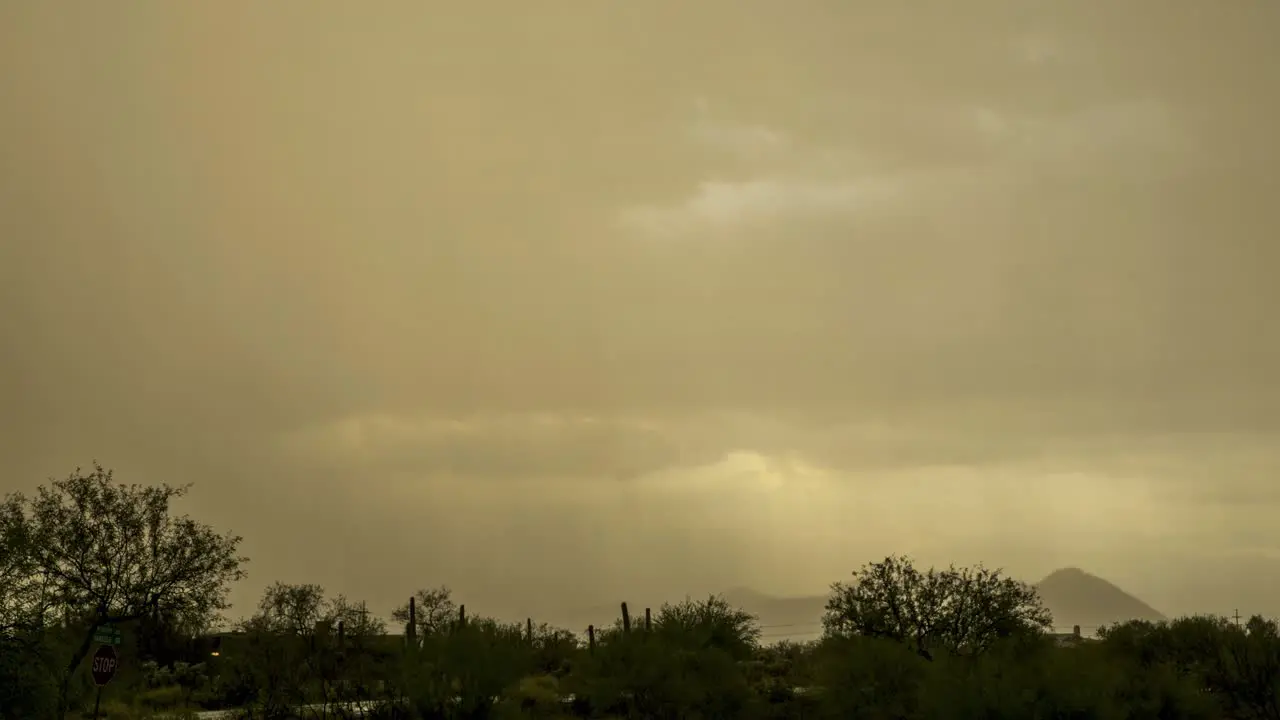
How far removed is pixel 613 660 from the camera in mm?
34625

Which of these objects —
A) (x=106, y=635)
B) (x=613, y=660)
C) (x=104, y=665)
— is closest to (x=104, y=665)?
(x=104, y=665)

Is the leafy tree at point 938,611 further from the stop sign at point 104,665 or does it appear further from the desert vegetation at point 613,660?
the stop sign at point 104,665

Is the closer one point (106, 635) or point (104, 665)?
point (104, 665)

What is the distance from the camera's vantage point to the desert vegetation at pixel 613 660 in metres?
29.5

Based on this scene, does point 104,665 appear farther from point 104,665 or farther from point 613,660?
point 613,660

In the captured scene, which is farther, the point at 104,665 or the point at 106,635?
the point at 106,635

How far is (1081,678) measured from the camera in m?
30.7

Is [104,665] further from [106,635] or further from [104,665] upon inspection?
[106,635]

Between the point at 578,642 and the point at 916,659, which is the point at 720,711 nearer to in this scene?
the point at 916,659

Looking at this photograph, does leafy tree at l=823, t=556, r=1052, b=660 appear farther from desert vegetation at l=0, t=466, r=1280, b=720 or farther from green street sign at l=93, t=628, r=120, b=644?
green street sign at l=93, t=628, r=120, b=644

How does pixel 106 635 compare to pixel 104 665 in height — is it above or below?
above

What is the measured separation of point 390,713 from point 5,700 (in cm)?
916

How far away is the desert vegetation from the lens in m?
29.5

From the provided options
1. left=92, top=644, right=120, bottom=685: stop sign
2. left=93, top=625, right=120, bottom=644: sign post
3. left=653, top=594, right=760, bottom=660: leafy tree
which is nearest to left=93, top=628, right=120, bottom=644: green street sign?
left=93, top=625, right=120, bottom=644: sign post
